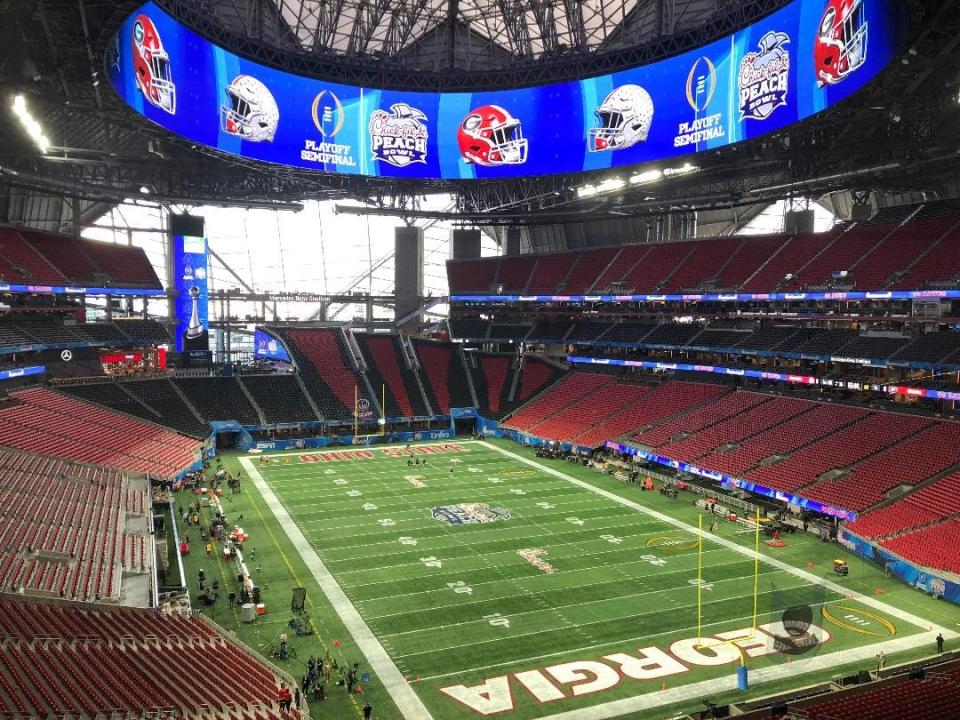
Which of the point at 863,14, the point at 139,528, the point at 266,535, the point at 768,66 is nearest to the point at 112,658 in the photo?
the point at 139,528

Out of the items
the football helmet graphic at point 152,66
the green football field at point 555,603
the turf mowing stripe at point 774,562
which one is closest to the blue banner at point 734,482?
the green football field at point 555,603

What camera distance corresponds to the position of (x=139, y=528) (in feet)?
92.7

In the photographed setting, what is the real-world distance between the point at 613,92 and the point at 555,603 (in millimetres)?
33594

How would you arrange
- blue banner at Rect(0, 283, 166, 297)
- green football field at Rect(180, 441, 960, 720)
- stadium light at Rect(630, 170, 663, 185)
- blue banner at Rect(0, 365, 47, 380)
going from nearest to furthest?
1. green football field at Rect(180, 441, 960, 720)
2. blue banner at Rect(0, 365, 47, 380)
3. blue banner at Rect(0, 283, 166, 297)
4. stadium light at Rect(630, 170, 663, 185)

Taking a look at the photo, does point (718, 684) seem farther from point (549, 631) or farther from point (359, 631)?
point (359, 631)

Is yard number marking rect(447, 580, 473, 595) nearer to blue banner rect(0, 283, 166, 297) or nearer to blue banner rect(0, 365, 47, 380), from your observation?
blue banner rect(0, 365, 47, 380)

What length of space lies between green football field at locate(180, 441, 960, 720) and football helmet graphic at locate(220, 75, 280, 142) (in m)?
20.8

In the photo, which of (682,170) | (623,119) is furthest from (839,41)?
(623,119)

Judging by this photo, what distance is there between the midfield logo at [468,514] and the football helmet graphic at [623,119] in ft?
77.6

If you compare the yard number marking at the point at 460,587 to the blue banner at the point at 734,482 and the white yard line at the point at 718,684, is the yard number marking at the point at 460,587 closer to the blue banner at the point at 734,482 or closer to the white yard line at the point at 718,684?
the white yard line at the point at 718,684

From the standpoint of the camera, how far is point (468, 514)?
35125 mm

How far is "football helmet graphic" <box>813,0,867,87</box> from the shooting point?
2975 cm

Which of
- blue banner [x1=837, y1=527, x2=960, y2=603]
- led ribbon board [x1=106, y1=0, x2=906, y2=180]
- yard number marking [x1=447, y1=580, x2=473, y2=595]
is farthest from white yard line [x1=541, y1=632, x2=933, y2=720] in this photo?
led ribbon board [x1=106, y1=0, x2=906, y2=180]

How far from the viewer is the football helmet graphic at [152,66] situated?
1382 inches
